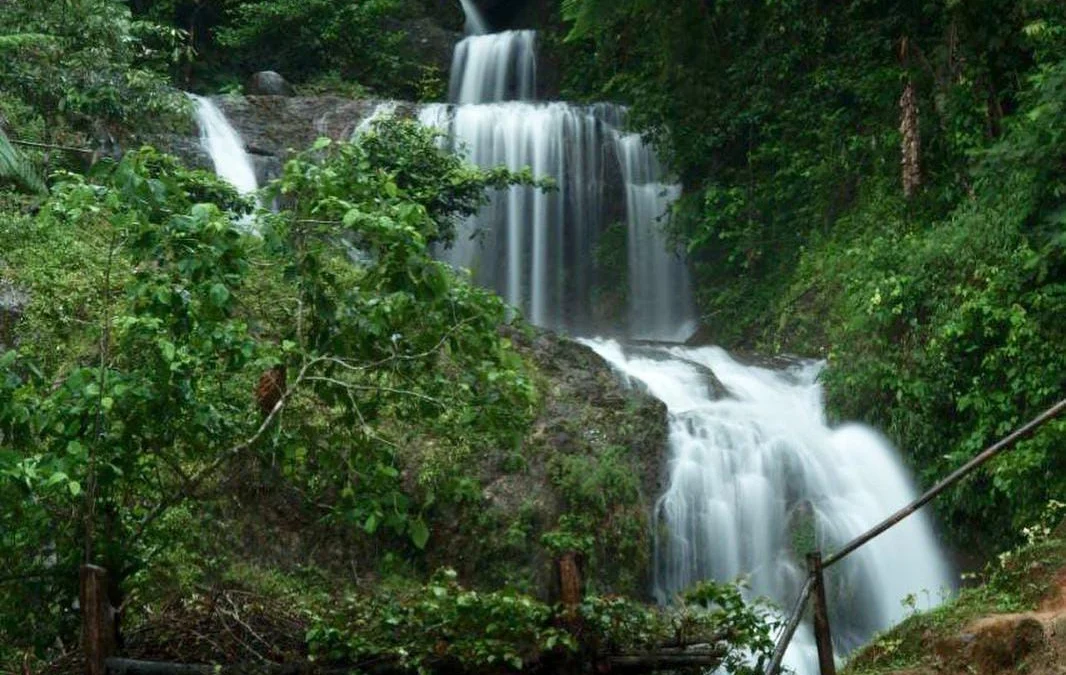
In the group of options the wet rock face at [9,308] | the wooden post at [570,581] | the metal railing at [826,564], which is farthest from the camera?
the wet rock face at [9,308]

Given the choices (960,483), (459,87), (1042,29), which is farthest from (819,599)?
(459,87)

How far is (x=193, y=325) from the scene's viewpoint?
19.5 ft

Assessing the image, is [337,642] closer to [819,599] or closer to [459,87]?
[819,599]

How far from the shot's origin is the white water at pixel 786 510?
→ 11445mm

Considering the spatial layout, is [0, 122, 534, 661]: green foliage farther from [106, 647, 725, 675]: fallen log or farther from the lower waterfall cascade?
the lower waterfall cascade

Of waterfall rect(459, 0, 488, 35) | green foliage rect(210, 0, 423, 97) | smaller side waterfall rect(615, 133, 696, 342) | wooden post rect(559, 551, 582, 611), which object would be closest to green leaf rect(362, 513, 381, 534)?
wooden post rect(559, 551, 582, 611)

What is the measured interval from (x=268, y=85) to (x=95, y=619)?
657 inches

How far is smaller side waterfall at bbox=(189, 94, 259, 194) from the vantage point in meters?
17.2

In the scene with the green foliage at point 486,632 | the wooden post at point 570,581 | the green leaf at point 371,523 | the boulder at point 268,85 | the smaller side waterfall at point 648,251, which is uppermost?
the boulder at point 268,85

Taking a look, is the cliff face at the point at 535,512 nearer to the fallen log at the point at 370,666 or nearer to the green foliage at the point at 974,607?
the green foliage at the point at 974,607

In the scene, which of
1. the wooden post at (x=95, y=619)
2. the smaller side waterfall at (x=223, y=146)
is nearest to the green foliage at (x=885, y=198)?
the smaller side waterfall at (x=223, y=146)

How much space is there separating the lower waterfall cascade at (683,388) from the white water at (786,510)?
0.01m

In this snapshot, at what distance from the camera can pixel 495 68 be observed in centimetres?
2420

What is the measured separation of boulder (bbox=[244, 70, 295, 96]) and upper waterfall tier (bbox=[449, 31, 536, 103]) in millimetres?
3596
